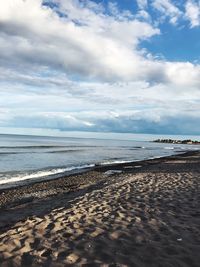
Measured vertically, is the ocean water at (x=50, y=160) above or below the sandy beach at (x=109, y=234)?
below

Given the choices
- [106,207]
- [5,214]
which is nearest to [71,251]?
[106,207]

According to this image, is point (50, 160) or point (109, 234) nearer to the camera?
point (109, 234)

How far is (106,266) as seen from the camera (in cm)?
621

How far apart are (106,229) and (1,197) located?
35.0 ft

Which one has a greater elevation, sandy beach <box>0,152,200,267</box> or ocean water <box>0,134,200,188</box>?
sandy beach <box>0,152,200,267</box>

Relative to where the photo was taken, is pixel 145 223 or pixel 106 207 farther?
pixel 106 207

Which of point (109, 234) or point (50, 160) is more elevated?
point (109, 234)

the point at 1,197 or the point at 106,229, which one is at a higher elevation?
the point at 106,229

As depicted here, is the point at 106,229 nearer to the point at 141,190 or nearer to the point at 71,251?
the point at 71,251

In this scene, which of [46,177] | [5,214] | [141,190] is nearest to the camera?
[5,214]

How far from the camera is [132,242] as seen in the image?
7.46 meters

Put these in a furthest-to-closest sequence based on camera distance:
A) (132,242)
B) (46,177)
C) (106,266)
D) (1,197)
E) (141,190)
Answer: (46,177), (1,197), (141,190), (132,242), (106,266)

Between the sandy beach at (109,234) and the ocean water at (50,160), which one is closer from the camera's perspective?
the sandy beach at (109,234)

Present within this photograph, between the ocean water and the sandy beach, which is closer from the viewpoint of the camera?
the sandy beach
